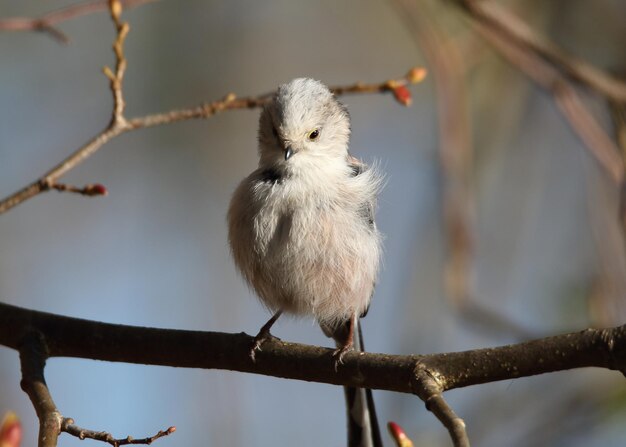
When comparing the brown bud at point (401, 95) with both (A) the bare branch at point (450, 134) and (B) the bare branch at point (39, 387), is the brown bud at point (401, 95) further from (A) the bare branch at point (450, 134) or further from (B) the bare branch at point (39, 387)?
(B) the bare branch at point (39, 387)

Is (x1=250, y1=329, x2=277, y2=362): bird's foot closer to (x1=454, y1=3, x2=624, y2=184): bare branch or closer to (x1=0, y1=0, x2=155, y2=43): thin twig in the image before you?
(x1=0, y1=0, x2=155, y2=43): thin twig

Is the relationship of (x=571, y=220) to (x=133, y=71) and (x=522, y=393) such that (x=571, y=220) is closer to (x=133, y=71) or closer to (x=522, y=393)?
(x=522, y=393)

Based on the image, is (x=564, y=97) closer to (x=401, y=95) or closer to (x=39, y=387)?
(x=401, y=95)

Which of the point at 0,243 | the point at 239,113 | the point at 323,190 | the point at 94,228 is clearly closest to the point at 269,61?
the point at 239,113

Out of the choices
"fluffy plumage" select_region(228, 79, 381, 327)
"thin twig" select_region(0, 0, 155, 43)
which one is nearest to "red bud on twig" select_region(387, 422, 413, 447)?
"fluffy plumage" select_region(228, 79, 381, 327)

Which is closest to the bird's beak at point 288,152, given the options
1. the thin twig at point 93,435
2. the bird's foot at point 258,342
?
the bird's foot at point 258,342

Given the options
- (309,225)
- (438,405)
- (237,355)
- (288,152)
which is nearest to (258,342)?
(237,355)
